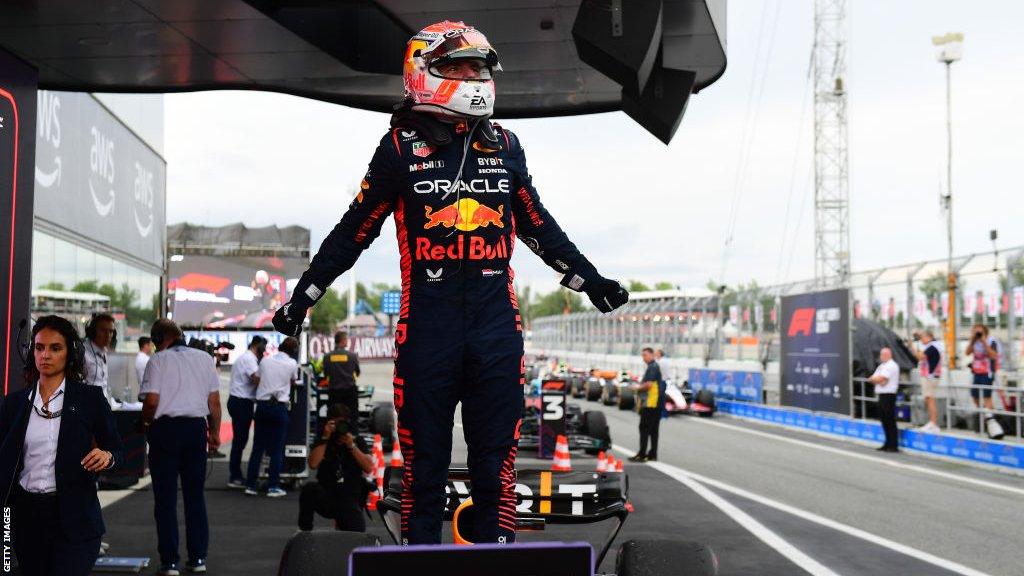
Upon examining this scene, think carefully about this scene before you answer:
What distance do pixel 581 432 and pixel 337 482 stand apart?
956 cm

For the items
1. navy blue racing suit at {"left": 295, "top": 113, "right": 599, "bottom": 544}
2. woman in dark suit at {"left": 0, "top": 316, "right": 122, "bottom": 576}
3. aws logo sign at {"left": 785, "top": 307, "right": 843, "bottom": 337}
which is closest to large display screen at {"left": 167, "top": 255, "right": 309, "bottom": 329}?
aws logo sign at {"left": 785, "top": 307, "right": 843, "bottom": 337}

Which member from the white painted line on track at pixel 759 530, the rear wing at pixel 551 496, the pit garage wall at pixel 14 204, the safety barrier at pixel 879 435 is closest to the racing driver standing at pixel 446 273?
the rear wing at pixel 551 496

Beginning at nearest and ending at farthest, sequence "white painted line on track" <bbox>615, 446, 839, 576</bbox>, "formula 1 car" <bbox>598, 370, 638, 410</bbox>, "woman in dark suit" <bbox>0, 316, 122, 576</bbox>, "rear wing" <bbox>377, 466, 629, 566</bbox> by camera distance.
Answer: "rear wing" <bbox>377, 466, 629, 566</bbox> → "woman in dark suit" <bbox>0, 316, 122, 576</bbox> → "white painted line on track" <bbox>615, 446, 839, 576</bbox> → "formula 1 car" <bbox>598, 370, 638, 410</bbox>

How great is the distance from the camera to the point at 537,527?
4.11 meters

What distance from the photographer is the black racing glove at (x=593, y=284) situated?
3.82m

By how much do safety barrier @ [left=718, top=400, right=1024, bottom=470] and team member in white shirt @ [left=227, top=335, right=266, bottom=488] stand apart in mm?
10367

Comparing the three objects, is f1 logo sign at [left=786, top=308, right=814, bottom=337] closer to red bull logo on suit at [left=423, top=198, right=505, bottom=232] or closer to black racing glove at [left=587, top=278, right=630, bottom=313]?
black racing glove at [left=587, top=278, right=630, bottom=313]

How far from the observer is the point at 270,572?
734cm

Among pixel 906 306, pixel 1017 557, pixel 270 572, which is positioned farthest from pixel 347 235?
pixel 906 306

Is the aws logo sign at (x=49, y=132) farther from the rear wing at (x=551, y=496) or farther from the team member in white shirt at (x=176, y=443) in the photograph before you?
the rear wing at (x=551, y=496)

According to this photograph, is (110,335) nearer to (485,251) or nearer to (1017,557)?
(485,251)

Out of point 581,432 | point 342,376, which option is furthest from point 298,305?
point 581,432

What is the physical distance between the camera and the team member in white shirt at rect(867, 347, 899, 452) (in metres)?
18.2

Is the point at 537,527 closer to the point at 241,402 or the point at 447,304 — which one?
the point at 447,304
